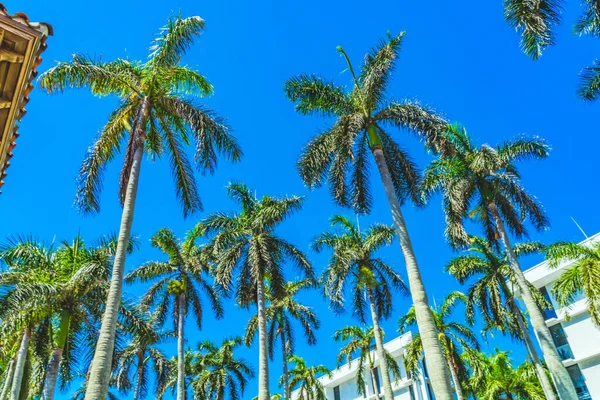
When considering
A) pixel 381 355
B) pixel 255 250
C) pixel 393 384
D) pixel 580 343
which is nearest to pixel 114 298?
pixel 255 250

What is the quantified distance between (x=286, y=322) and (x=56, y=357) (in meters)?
17.2

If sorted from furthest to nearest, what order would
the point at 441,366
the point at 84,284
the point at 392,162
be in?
the point at 392,162 < the point at 84,284 < the point at 441,366

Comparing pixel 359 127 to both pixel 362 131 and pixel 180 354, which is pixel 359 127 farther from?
pixel 180 354

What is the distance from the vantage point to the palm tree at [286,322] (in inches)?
1278

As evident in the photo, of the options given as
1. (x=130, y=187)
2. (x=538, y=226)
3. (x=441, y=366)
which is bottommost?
(x=441, y=366)

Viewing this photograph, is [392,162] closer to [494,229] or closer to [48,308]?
[494,229]

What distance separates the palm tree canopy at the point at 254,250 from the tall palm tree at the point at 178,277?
299 cm

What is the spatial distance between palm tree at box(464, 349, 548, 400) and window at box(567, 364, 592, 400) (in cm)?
269

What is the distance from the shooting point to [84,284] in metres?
19.5

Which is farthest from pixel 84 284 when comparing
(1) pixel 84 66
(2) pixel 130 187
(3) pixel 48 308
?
(1) pixel 84 66

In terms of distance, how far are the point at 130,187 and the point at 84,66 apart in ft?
15.4

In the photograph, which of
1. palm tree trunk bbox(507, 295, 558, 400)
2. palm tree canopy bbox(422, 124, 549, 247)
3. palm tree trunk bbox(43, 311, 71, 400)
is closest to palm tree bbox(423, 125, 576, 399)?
palm tree canopy bbox(422, 124, 549, 247)

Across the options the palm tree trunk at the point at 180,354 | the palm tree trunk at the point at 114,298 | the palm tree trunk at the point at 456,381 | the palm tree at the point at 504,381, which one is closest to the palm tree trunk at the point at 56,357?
the palm tree trunk at the point at 114,298

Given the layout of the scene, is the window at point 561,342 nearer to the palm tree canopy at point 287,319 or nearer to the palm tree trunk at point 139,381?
the palm tree canopy at point 287,319
